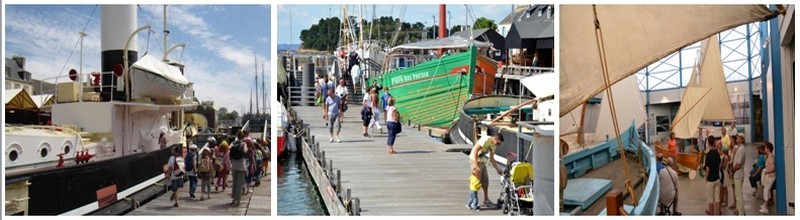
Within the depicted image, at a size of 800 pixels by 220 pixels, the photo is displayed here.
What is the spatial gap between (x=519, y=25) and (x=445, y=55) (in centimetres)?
363

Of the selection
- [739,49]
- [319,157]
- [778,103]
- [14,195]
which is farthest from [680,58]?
[14,195]

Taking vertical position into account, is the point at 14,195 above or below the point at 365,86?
below

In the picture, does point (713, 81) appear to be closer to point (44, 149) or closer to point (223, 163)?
point (223, 163)

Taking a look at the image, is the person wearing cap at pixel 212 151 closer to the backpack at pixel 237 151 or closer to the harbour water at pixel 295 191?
the backpack at pixel 237 151

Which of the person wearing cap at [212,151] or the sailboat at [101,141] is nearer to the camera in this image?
the sailboat at [101,141]

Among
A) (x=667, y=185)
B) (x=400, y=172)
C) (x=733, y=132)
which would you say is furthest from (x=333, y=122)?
(x=733, y=132)

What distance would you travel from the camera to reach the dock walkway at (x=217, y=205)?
21.0 ft

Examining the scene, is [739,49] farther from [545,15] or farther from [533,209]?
[533,209]

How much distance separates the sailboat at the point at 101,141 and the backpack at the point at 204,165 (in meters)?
0.26

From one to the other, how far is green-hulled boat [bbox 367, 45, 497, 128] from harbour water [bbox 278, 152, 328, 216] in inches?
143

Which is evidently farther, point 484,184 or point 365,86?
point 365,86

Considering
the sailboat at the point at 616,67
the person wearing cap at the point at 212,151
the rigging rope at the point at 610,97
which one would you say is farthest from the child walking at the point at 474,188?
the person wearing cap at the point at 212,151

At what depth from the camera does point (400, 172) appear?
786cm

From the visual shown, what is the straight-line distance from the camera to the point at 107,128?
662cm
